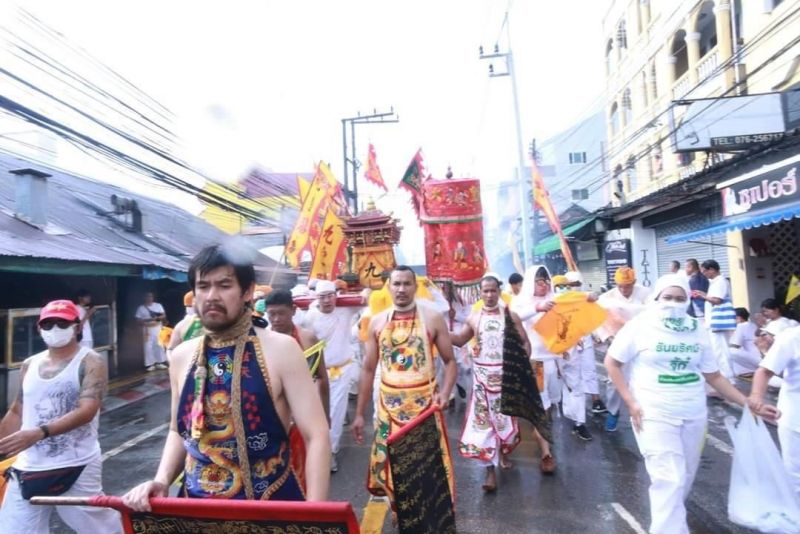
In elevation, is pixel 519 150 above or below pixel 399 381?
above

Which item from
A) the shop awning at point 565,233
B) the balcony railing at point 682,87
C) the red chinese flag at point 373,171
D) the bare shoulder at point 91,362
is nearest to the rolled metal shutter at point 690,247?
the shop awning at point 565,233

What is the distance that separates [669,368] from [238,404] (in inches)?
107

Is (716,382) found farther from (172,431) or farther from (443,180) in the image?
(443,180)

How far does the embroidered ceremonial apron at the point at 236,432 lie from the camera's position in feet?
6.28

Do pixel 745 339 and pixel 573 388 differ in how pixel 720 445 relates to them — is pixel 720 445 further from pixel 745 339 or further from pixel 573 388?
pixel 745 339

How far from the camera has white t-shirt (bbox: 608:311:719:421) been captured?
3.35m

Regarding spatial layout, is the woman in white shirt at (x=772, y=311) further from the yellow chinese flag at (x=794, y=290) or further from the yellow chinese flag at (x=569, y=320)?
the yellow chinese flag at (x=569, y=320)

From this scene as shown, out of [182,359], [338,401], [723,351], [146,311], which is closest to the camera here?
[182,359]

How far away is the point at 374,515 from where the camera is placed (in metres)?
4.14

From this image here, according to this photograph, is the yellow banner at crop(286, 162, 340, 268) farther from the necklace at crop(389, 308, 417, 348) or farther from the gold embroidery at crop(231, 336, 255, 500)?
the gold embroidery at crop(231, 336, 255, 500)

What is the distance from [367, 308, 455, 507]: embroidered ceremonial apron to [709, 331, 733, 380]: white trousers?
5576 millimetres

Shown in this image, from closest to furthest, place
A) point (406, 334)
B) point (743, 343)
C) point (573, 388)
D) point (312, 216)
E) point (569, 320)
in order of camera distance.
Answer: point (406, 334)
point (569, 320)
point (573, 388)
point (743, 343)
point (312, 216)

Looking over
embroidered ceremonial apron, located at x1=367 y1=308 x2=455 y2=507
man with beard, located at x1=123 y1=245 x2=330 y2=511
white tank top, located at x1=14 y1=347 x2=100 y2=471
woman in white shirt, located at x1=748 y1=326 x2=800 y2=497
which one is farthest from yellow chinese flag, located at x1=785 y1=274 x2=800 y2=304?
white tank top, located at x1=14 y1=347 x2=100 y2=471

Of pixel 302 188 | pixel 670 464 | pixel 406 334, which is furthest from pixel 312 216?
pixel 670 464
